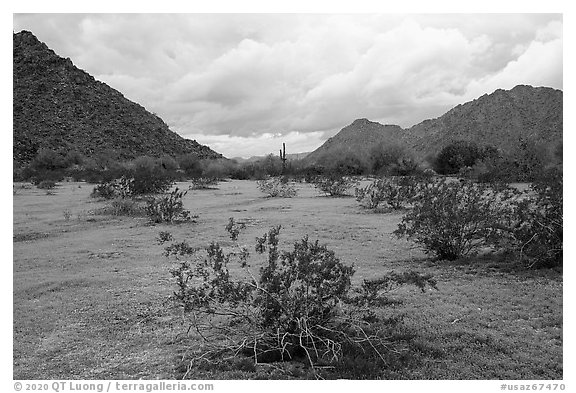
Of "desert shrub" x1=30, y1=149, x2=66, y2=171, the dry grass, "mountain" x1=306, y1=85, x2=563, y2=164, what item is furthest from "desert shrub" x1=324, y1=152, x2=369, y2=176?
the dry grass

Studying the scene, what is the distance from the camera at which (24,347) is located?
5.02 metres

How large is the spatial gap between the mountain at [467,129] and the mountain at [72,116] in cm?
1679

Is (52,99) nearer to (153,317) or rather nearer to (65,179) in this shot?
Result: (65,179)

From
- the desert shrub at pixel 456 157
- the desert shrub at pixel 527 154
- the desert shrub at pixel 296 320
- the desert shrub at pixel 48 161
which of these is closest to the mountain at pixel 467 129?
the desert shrub at pixel 456 157

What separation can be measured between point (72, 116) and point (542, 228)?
4070cm

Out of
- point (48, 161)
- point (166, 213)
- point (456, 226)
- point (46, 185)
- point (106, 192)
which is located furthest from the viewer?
point (48, 161)

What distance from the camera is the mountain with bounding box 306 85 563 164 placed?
4397 cm

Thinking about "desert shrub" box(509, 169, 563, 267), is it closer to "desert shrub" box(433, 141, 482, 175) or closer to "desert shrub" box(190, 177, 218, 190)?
"desert shrub" box(190, 177, 218, 190)

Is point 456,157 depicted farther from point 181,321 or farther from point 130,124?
point 181,321

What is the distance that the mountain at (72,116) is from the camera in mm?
37281

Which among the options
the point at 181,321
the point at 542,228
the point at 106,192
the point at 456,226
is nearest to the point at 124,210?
the point at 106,192

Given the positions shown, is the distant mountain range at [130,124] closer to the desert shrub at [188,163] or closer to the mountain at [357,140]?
the mountain at [357,140]

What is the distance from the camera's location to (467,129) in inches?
2126

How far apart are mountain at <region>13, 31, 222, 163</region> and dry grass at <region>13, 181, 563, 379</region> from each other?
90.4 feet
